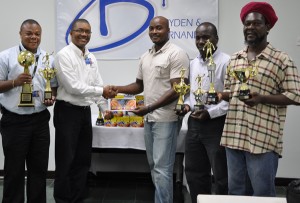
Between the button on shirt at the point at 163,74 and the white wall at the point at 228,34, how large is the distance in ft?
4.60

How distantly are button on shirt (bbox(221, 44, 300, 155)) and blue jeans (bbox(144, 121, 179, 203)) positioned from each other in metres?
Answer: 0.71

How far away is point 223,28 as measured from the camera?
3857mm

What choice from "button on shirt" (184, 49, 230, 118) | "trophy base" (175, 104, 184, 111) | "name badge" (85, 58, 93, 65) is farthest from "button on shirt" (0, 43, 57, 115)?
"button on shirt" (184, 49, 230, 118)

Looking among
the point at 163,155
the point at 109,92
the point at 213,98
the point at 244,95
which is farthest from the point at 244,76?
the point at 109,92

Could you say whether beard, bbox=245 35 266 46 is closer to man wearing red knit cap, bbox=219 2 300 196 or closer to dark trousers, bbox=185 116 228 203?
man wearing red knit cap, bbox=219 2 300 196

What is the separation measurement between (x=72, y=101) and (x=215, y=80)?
1.17 m

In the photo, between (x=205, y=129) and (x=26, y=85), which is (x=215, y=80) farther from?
(x=26, y=85)

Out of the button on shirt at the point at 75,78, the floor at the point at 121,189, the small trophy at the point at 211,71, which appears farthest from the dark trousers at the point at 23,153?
the small trophy at the point at 211,71

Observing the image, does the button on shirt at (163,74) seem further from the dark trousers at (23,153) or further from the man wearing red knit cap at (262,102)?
the dark trousers at (23,153)

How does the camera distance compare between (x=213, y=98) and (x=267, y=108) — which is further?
(x=213, y=98)

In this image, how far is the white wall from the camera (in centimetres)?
377

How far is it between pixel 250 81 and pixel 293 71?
0.23 m

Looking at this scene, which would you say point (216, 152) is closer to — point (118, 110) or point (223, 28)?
point (118, 110)

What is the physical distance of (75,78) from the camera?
8.97 ft
